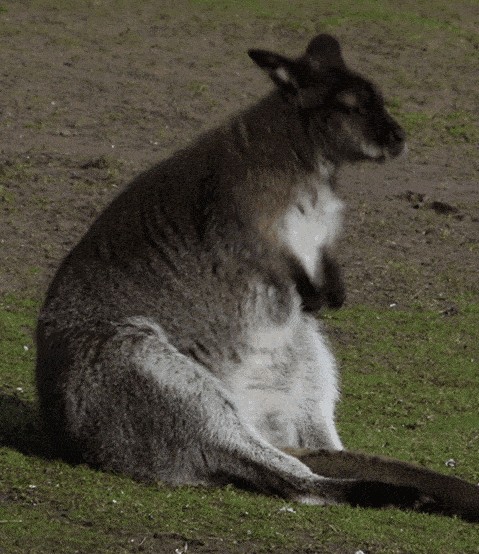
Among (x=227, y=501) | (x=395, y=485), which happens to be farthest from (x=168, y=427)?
(x=395, y=485)

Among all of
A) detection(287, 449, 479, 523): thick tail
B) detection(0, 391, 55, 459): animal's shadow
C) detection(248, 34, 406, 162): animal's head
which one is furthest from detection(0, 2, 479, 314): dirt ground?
detection(287, 449, 479, 523): thick tail

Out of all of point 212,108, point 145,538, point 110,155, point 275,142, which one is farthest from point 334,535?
point 212,108

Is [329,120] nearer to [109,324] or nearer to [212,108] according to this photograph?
[109,324]

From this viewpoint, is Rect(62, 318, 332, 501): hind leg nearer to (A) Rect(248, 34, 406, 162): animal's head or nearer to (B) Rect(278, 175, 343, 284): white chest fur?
(B) Rect(278, 175, 343, 284): white chest fur

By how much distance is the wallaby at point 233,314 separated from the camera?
7988 millimetres

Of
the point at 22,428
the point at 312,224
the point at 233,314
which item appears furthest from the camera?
the point at 22,428

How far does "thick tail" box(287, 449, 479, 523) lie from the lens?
25.2 feet

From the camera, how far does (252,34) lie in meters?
18.6

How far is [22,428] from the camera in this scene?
355 inches

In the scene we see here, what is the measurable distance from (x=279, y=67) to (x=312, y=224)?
78 centimetres

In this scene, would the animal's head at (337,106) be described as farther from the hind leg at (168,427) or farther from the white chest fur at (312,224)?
the hind leg at (168,427)

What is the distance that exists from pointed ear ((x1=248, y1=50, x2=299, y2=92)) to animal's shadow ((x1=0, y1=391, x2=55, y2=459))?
6.60ft

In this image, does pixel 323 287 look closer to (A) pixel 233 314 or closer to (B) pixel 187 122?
(A) pixel 233 314

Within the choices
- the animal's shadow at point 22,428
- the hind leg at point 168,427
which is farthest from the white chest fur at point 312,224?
the animal's shadow at point 22,428
